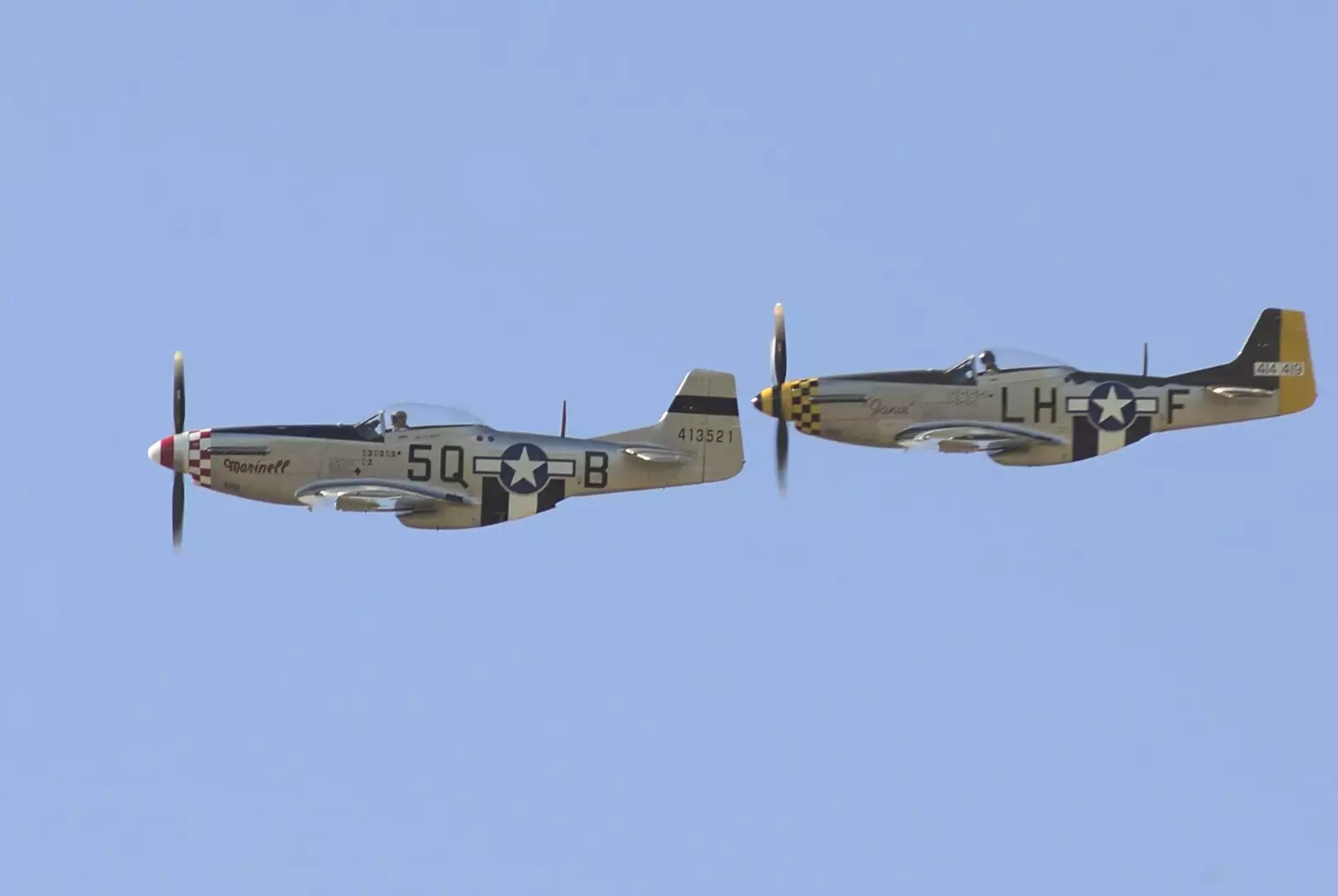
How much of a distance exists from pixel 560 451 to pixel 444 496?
5.51ft

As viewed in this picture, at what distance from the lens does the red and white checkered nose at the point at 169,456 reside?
53.5m

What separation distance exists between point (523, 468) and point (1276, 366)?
10.6m

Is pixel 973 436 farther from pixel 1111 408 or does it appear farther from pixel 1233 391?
pixel 1233 391

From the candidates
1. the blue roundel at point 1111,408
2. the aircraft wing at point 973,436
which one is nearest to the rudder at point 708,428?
the aircraft wing at point 973,436

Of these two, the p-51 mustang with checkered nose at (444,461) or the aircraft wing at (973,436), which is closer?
the p-51 mustang with checkered nose at (444,461)

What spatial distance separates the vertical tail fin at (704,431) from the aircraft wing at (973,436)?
260 centimetres

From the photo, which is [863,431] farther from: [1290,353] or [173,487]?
[173,487]

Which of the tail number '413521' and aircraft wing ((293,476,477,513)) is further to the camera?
the tail number '413521'

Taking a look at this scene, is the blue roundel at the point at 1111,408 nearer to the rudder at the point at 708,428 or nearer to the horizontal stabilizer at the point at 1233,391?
the horizontal stabilizer at the point at 1233,391

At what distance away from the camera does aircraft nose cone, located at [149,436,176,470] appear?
176 ft

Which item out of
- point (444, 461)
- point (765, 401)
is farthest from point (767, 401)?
point (444, 461)

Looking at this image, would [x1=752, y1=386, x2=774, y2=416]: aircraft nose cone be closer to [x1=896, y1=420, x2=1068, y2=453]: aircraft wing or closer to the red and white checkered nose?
[x1=896, y1=420, x2=1068, y2=453]: aircraft wing

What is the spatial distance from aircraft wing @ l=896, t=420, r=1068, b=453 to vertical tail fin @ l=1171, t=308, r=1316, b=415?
7.50 ft

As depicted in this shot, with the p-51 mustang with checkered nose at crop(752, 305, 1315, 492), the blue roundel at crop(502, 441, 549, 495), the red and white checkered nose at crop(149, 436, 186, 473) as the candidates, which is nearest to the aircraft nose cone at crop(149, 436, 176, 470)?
the red and white checkered nose at crop(149, 436, 186, 473)
